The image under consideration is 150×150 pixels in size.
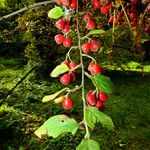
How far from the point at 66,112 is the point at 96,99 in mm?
6094

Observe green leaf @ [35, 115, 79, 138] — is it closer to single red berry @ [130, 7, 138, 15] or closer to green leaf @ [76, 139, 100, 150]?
green leaf @ [76, 139, 100, 150]

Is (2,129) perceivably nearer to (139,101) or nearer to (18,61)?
(139,101)

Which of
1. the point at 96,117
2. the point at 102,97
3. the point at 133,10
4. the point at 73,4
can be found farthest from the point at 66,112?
the point at 96,117

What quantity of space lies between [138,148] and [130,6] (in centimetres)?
459

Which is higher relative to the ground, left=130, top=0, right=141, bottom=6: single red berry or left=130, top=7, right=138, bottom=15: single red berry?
left=130, top=0, right=141, bottom=6: single red berry

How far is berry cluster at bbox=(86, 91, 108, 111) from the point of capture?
784mm

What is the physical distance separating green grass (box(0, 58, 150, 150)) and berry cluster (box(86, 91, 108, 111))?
176 inches

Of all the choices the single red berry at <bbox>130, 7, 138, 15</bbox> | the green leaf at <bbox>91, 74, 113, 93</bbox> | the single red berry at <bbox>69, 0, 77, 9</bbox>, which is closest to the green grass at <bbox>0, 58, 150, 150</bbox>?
the single red berry at <bbox>130, 7, 138, 15</bbox>

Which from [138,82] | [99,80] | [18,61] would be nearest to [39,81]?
[18,61]

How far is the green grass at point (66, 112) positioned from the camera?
5.70 m

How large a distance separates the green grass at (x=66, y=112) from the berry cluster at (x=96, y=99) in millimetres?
4472

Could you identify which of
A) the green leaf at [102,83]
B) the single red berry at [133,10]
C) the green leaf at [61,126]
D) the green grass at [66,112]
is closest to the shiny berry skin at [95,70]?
the green leaf at [102,83]

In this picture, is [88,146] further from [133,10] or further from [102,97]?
[133,10]

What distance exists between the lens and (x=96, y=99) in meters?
0.81
